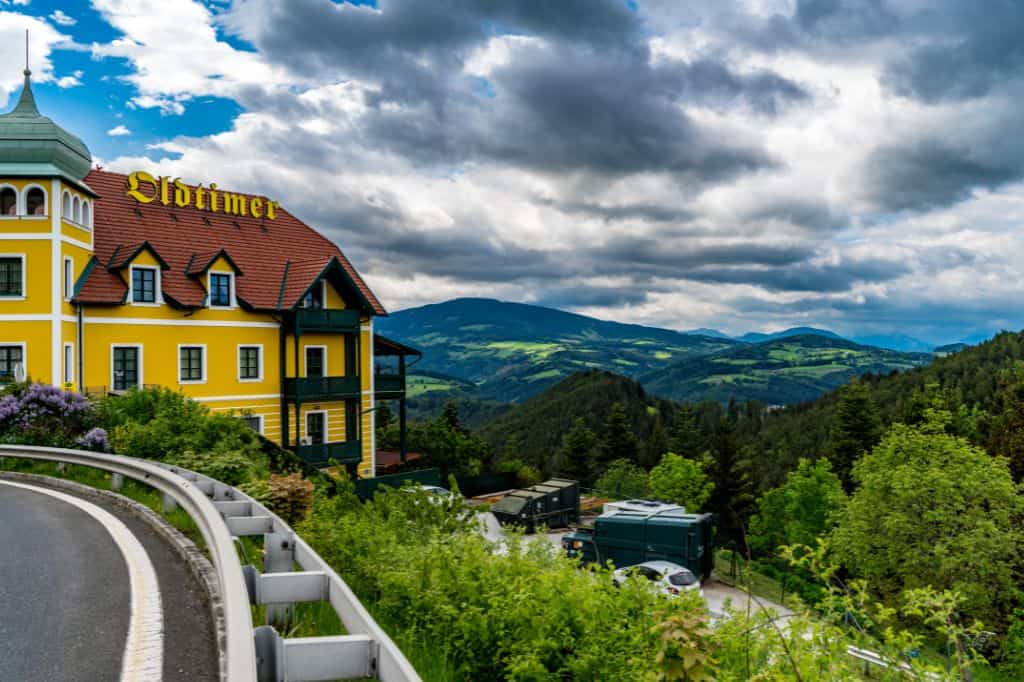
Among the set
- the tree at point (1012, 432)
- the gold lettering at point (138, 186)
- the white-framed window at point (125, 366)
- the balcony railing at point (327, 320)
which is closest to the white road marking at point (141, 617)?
the white-framed window at point (125, 366)

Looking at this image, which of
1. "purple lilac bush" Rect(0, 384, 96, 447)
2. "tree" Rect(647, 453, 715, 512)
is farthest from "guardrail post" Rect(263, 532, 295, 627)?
"tree" Rect(647, 453, 715, 512)

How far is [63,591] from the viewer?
6699 millimetres

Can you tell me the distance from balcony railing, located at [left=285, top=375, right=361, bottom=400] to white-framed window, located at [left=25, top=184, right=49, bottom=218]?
Answer: 11.6 metres

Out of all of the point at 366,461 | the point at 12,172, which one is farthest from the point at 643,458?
the point at 12,172

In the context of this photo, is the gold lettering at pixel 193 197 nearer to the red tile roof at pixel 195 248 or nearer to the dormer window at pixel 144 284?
the red tile roof at pixel 195 248

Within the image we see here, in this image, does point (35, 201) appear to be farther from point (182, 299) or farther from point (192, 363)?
point (192, 363)

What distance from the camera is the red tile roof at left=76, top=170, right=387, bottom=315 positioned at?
2880 cm

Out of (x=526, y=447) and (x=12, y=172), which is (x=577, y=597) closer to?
(x=12, y=172)

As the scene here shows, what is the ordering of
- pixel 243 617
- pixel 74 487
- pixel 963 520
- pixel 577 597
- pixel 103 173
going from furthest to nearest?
pixel 103 173
pixel 963 520
pixel 74 487
pixel 577 597
pixel 243 617

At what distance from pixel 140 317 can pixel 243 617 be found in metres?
28.3

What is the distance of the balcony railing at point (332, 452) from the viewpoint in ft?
105

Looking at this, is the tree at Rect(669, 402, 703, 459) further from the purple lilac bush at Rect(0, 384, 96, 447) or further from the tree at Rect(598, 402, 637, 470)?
the purple lilac bush at Rect(0, 384, 96, 447)

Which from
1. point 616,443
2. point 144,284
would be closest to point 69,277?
point 144,284

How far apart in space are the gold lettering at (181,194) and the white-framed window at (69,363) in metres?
9.02
